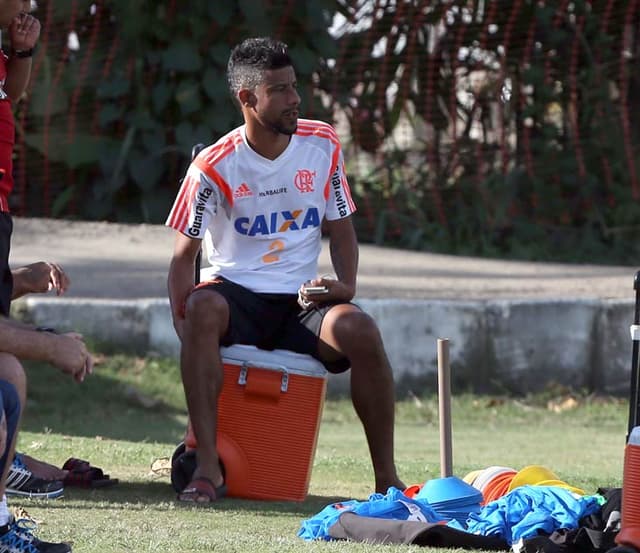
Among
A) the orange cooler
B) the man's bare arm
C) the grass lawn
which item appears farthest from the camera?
the man's bare arm

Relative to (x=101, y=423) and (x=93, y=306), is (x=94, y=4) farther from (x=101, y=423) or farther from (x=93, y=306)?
(x=101, y=423)

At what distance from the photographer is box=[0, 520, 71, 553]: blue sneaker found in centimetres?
364

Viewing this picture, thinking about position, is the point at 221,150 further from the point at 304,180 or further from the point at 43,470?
the point at 43,470

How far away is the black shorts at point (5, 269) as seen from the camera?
160 inches

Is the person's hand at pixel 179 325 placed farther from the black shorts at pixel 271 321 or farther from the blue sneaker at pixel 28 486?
the blue sneaker at pixel 28 486

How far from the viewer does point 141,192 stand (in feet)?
36.6

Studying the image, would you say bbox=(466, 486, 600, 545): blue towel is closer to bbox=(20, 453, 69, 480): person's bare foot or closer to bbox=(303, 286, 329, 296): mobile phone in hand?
bbox=(303, 286, 329, 296): mobile phone in hand

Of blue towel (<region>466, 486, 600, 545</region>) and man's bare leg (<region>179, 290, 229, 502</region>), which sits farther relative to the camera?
man's bare leg (<region>179, 290, 229, 502</region>)

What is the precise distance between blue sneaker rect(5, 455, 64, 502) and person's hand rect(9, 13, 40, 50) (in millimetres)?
1424

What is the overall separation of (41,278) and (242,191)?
3.97ft

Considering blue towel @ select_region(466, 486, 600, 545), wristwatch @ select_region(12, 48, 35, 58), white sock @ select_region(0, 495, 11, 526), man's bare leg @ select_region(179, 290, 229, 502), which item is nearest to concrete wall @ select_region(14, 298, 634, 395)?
man's bare leg @ select_region(179, 290, 229, 502)

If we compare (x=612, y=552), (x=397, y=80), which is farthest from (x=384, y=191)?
(x=612, y=552)

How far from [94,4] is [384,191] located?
268 centimetres

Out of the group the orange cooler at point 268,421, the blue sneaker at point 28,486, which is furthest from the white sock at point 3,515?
the orange cooler at point 268,421
